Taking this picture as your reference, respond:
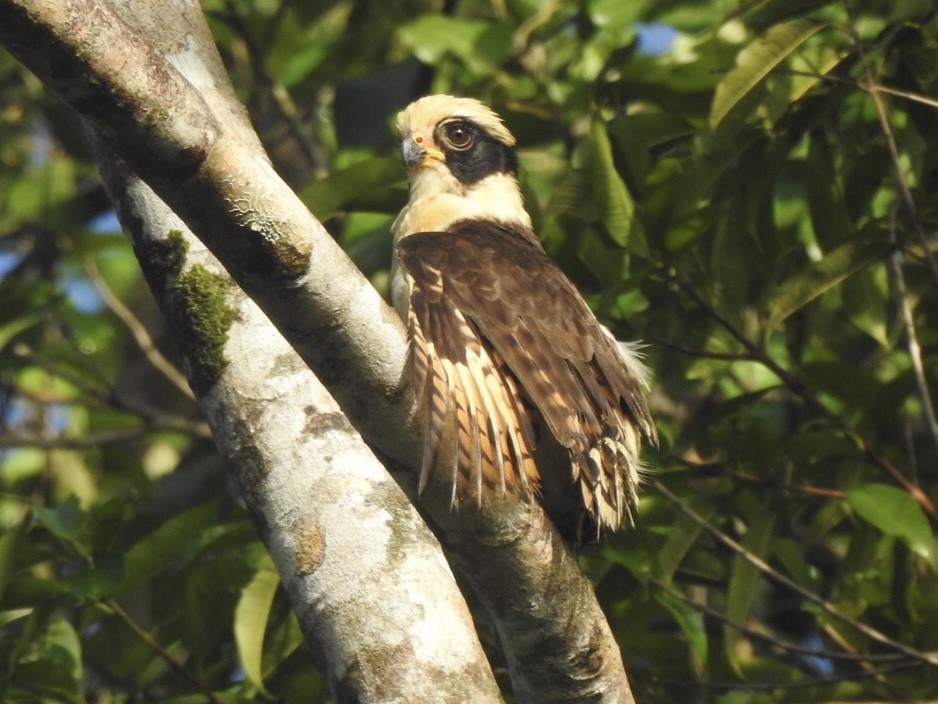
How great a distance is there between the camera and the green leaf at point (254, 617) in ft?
11.6

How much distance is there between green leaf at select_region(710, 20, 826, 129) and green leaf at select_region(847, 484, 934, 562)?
1.12 m

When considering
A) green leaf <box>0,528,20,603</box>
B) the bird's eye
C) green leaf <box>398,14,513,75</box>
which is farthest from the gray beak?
green leaf <box>0,528,20,603</box>

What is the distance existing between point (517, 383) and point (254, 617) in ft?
3.44

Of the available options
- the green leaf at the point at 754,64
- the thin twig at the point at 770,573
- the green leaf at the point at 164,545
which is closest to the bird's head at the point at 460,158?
the green leaf at the point at 754,64

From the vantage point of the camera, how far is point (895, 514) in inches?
142

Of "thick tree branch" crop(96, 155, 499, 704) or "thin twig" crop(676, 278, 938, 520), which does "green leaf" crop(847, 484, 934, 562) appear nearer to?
"thin twig" crop(676, 278, 938, 520)

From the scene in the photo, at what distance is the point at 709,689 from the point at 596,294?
1.31 m

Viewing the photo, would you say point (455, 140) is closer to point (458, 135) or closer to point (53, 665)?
point (458, 135)

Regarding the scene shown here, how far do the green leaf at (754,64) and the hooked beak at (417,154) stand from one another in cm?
128

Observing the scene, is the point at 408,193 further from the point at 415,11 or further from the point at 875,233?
the point at 415,11

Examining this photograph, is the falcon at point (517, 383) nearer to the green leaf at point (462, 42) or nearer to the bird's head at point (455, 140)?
the bird's head at point (455, 140)

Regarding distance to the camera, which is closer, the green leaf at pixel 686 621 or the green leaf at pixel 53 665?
the green leaf at pixel 53 665

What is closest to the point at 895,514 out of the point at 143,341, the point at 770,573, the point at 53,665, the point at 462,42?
the point at 770,573

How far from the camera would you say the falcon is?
283 cm
